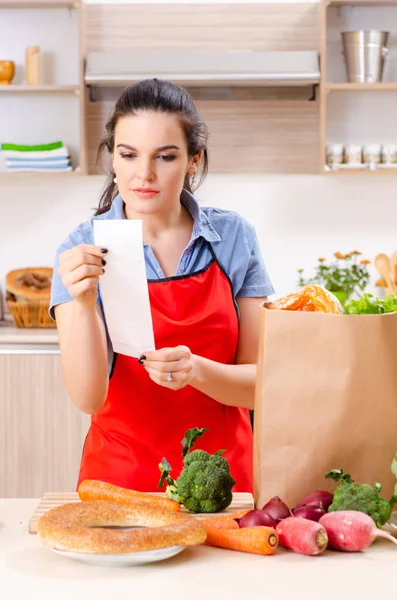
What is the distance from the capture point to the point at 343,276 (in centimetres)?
351

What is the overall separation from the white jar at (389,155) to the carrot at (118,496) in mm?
2583

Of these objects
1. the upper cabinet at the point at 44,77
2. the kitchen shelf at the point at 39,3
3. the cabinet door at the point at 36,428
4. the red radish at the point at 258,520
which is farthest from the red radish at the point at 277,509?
the kitchen shelf at the point at 39,3

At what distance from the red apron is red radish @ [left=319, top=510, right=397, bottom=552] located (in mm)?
526

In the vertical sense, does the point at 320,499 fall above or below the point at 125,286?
below

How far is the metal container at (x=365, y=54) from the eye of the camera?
11.1ft

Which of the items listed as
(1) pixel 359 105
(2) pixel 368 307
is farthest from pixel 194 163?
(1) pixel 359 105

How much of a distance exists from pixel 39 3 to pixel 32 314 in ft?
4.18

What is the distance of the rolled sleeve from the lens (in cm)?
174

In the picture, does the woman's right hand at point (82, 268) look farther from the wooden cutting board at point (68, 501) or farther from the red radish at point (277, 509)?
the red radish at point (277, 509)

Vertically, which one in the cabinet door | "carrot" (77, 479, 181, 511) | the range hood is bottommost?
the cabinet door

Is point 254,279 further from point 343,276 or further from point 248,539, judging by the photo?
point 343,276

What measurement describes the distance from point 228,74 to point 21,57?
96 centimetres

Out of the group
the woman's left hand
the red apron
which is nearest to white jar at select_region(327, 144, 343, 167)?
the red apron

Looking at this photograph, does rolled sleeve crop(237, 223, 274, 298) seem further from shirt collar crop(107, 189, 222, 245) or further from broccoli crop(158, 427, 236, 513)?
broccoli crop(158, 427, 236, 513)
